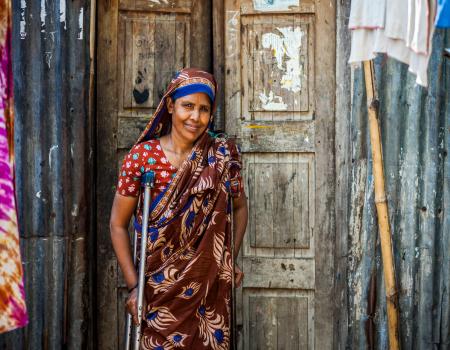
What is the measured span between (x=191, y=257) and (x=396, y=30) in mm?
1530

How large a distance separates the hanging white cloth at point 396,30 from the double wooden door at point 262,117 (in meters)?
1.08

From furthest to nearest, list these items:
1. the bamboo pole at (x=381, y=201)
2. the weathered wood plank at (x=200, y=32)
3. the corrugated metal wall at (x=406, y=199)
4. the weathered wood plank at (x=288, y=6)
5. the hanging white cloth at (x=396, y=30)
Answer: the weathered wood plank at (x=200, y=32)
the weathered wood plank at (x=288, y=6)
the corrugated metal wall at (x=406, y=199)
the bamboo pole at (x=381, y=201)
the hanging white cloth at (x=396, y=30)

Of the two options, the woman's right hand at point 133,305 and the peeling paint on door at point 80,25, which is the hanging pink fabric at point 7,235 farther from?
the peeling paint on door at point 80,25

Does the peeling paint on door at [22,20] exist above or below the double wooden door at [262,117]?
above

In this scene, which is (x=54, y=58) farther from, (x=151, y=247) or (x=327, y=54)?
(x=327, y=54)

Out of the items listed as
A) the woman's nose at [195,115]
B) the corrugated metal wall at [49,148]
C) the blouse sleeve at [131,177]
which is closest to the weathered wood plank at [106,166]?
the corrugated metal wall at [49,148]

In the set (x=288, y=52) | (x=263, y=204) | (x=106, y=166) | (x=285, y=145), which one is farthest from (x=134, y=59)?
(x=263, y=204)

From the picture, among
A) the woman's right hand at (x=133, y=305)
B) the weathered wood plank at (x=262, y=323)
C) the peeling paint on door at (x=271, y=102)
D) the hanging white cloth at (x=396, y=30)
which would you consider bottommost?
the weathered wood plank at (x=262, y=323)

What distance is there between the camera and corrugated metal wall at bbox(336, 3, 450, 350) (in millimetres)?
3787

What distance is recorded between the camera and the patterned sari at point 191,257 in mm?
3375

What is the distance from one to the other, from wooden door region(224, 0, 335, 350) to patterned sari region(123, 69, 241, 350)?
1.86ft

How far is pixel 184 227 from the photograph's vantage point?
3.42 m

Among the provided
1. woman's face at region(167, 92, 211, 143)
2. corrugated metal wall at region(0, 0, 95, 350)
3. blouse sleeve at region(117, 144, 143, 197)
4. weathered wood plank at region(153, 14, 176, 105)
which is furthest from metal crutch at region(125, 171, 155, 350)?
weathered wood plank at region(153, 14, 176, 105)

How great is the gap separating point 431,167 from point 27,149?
94.2 inches
